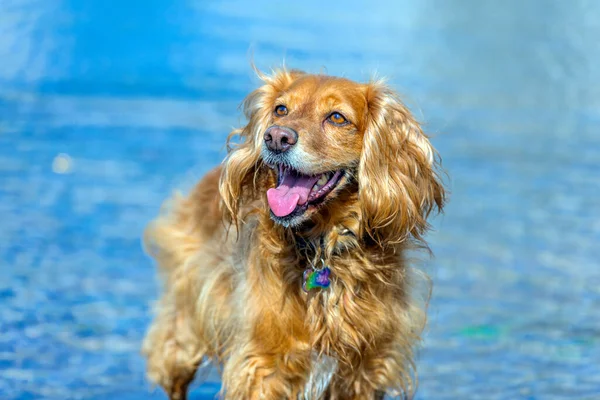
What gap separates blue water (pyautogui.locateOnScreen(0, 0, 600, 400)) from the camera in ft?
23.5

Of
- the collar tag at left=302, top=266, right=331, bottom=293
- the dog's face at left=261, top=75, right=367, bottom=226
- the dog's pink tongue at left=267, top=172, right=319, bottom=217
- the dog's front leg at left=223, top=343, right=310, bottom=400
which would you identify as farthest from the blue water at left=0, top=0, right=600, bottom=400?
the dog's front leg at left=223, top=343, right=310, bottom=400

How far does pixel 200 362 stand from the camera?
242 inches

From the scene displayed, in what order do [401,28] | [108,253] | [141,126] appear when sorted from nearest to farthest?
[108,253] < [141,126] < [401,28]

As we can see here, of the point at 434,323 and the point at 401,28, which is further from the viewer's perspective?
the point at 401,28

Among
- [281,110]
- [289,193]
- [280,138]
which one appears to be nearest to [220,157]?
[281,110]

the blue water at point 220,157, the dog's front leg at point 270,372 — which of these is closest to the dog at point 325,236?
the dog's front leg at point 270,372

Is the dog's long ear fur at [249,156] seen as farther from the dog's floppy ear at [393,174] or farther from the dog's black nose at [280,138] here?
the dog's floppy ear at [393,174]

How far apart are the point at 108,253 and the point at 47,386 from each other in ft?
8.40

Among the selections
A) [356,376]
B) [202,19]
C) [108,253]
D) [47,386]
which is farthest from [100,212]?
[202,19]

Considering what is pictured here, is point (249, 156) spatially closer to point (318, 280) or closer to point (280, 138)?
point (280, 138)

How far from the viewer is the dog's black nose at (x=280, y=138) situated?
454 centimetres

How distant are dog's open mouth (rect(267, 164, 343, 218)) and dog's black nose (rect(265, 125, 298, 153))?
0.18m

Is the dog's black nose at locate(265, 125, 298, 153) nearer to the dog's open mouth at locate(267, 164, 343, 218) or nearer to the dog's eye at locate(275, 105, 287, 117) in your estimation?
the dog's open mouth at locate(267, 164, 343, 218)

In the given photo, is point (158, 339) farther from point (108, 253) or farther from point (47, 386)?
point (108, 253)
